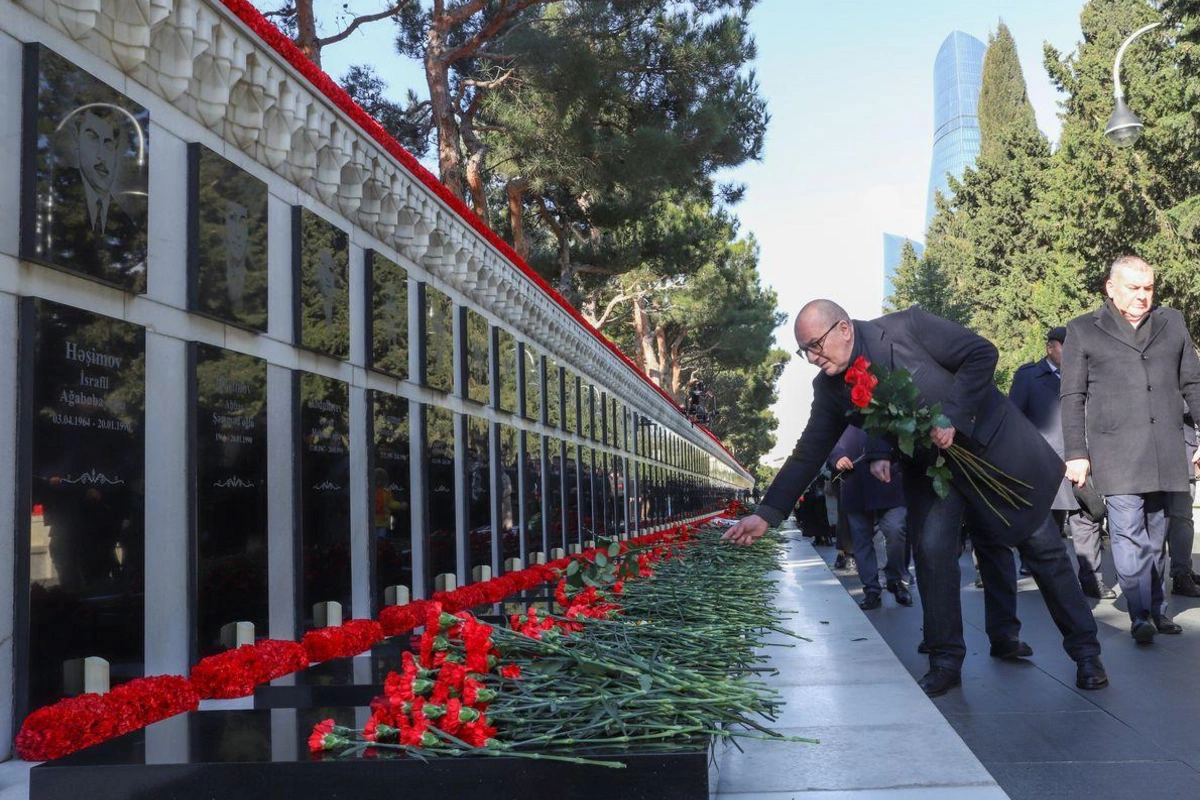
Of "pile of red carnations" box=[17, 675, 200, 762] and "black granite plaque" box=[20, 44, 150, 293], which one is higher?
"black granite plaque" box=[20, 44, 150, 293]

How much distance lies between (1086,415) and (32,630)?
5345 millimetres

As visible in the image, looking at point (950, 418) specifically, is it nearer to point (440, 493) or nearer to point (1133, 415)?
point (1133, 415)

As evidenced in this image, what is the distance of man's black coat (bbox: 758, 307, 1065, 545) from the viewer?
5000mm

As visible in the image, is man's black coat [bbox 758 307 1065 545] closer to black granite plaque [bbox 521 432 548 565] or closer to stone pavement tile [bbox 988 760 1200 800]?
stone pavement tile [bbox 988 760 1200 800]

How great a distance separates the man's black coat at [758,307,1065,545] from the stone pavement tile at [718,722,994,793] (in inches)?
56.5

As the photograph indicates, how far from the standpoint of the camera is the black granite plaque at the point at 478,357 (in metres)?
8.89

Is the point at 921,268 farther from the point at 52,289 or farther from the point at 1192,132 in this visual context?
the point at 52,289

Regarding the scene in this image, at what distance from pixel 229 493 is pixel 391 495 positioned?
82.6 inches

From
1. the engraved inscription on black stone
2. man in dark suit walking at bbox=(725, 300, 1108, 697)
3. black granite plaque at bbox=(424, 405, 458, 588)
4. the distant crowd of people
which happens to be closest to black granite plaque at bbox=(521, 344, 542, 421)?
black granite plaque at bbox=(424, 405, 458, 588)

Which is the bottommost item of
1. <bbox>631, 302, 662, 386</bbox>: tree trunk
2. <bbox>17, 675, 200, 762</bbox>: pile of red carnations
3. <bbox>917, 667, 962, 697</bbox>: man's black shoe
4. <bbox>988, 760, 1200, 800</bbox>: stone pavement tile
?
<bbox>988, 760, 1200, 800</bbox>: stone pavement tile

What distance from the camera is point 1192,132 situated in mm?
23812

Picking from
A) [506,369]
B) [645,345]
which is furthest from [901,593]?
[645,345]

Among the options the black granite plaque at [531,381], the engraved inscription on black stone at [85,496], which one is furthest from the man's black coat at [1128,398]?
the black granite plaque at [531,381]

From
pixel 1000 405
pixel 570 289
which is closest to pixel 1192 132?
pixel 570 289
